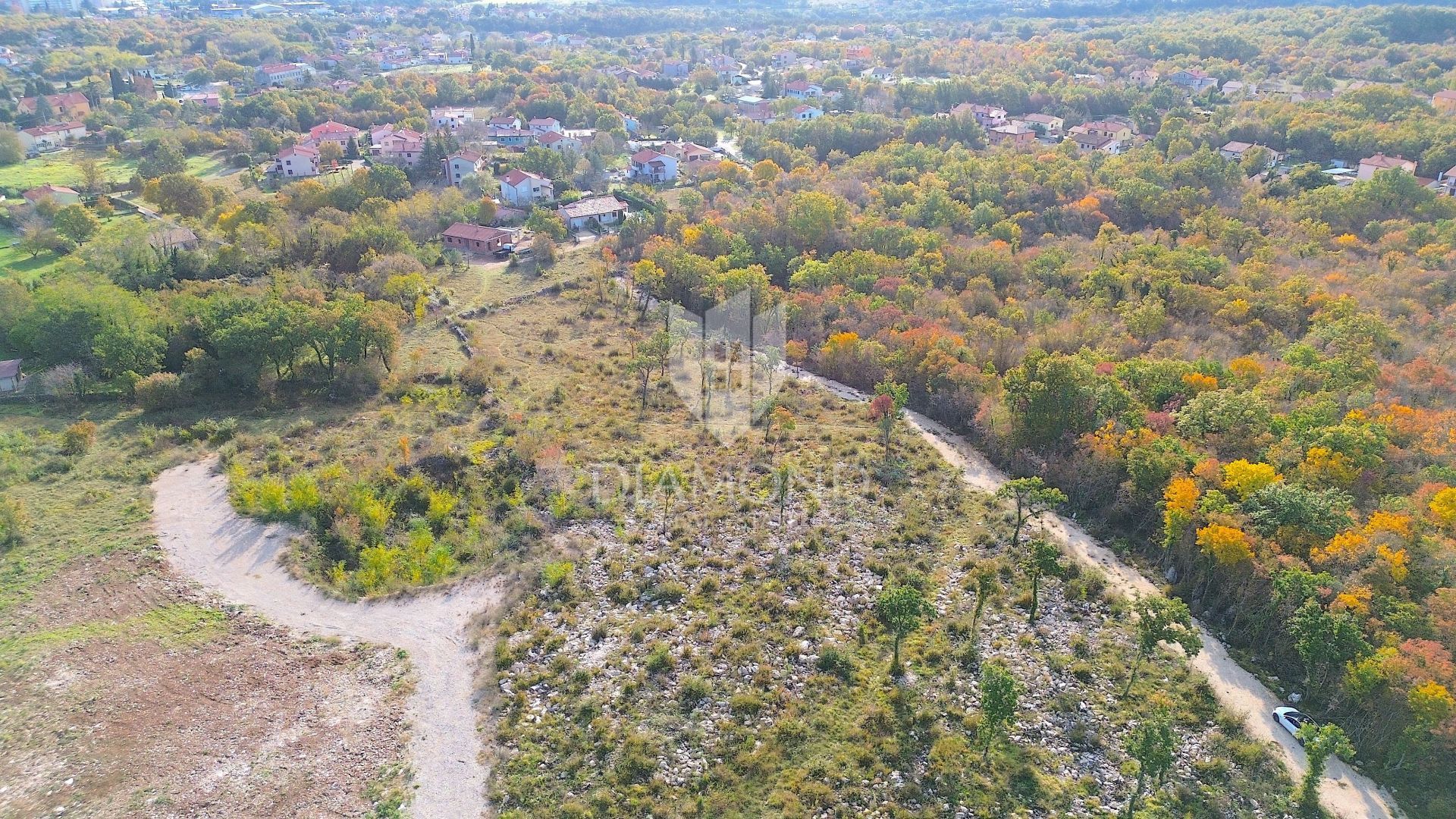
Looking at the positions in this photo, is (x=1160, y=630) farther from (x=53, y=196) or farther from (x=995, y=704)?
(x=53, y=196)

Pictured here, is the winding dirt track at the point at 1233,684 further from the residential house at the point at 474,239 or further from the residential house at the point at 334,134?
Result: the residential house at the point at 334,134

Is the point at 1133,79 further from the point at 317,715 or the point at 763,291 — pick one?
the point at 317,715

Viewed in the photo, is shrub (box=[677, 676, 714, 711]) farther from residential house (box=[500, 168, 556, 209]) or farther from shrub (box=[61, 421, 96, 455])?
residential house (box=[500, 168, 556, 209])

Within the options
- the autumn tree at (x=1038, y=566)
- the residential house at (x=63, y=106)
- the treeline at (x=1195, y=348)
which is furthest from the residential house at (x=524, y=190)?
the residential house at (x=63, y=106)

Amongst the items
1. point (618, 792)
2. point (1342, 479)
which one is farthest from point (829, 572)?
point (1342, 479)

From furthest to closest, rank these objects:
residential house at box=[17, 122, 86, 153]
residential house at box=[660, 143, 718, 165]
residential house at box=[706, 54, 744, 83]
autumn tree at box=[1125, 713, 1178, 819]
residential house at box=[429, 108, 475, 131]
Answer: residential house at box=[706, 54, 744, 83] < residential house at box=[429, 108, 475, 131] < residential house at box=[17, 122, 86, 153] < residential house at box=[660, 143, 718, 165] < autumn tree at box=[1125, 713, 1178, 819]

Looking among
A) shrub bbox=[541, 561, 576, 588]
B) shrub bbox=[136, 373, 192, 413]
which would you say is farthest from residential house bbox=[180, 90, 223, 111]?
shrub bbox=[541, 561, 576, 588]
